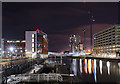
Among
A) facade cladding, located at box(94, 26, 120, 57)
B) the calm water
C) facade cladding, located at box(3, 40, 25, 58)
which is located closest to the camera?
the calm water

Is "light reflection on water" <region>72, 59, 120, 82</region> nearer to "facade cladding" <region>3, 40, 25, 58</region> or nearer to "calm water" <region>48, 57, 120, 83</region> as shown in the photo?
"calm water" <region>48, 57, 120, 83</region>

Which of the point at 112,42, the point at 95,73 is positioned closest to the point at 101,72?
the point at 95,73

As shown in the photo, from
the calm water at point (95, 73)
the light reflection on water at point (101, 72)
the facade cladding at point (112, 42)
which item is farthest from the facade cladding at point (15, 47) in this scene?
the facade cladding at point (112, 42)

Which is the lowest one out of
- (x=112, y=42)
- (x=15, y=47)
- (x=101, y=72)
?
(x=101, y=72)

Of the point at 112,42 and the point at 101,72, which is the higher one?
the point at 112,42

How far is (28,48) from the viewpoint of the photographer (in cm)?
9775

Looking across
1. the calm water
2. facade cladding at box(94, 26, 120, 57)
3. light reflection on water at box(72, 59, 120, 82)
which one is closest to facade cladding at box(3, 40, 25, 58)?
the calm water

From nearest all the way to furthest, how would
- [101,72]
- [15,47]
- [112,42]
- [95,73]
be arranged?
[95,73] < [101,72] < [15,47] < [112,42]

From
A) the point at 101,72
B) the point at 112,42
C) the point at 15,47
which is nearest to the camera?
the point at 101,72

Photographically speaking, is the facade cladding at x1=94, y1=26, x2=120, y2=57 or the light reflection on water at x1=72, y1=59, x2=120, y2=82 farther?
the facade cladding at x1=94, y1=26, x2=120, y2=57

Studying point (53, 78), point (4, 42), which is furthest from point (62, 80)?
point (4, 42)

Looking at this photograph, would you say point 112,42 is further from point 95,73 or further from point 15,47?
point 95,73

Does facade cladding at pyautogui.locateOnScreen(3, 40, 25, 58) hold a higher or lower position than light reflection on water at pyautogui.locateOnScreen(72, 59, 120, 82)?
higher

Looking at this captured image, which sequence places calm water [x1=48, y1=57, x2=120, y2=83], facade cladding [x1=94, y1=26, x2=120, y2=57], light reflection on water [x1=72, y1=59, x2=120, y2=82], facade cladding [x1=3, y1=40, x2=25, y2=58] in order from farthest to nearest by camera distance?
facade cladding [x1=94, y1=26, x2=120, y2=57] → facade cladding [x1=3, y1=40, x2=25, y2=58] → light reflection on water [x1=72, y1=59, x2=120, y2=82] → calm water [x1=48, y1=57, x2=120, y2=83]
